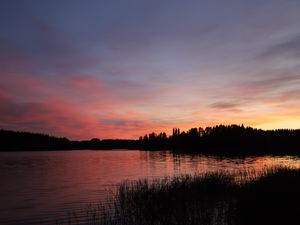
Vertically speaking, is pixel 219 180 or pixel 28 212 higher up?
pixel 219 180

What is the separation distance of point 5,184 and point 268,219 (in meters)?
38.9

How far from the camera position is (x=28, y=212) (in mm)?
25953

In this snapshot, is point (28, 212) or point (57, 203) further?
point (57, 203)

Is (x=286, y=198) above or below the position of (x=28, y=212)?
above

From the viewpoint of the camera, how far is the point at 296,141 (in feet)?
565

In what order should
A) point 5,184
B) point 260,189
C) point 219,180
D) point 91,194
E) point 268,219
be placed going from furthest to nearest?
point 5,184 < point 91,194 < point 219,180 < point 260,189 < point 268,219

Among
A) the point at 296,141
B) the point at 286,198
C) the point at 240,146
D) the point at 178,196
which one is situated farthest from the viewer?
the point at 240,146

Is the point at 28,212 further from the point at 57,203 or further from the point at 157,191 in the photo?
the point at 157,191

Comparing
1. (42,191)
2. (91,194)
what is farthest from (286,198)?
(42,191)

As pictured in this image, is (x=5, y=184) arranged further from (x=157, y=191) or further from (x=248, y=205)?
(x=248, y=205)

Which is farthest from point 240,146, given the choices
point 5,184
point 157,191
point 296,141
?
point 157,191

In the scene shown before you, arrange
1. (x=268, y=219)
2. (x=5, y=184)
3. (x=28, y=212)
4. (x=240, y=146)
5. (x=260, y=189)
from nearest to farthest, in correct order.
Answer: (x=268, y=219)
(x=260, y=189)
(x=28, y=212)
(x=5, y=184)
(x=240, y=146)

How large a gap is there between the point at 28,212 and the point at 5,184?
2168cm

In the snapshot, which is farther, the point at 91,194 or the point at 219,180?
the point at 91,194
